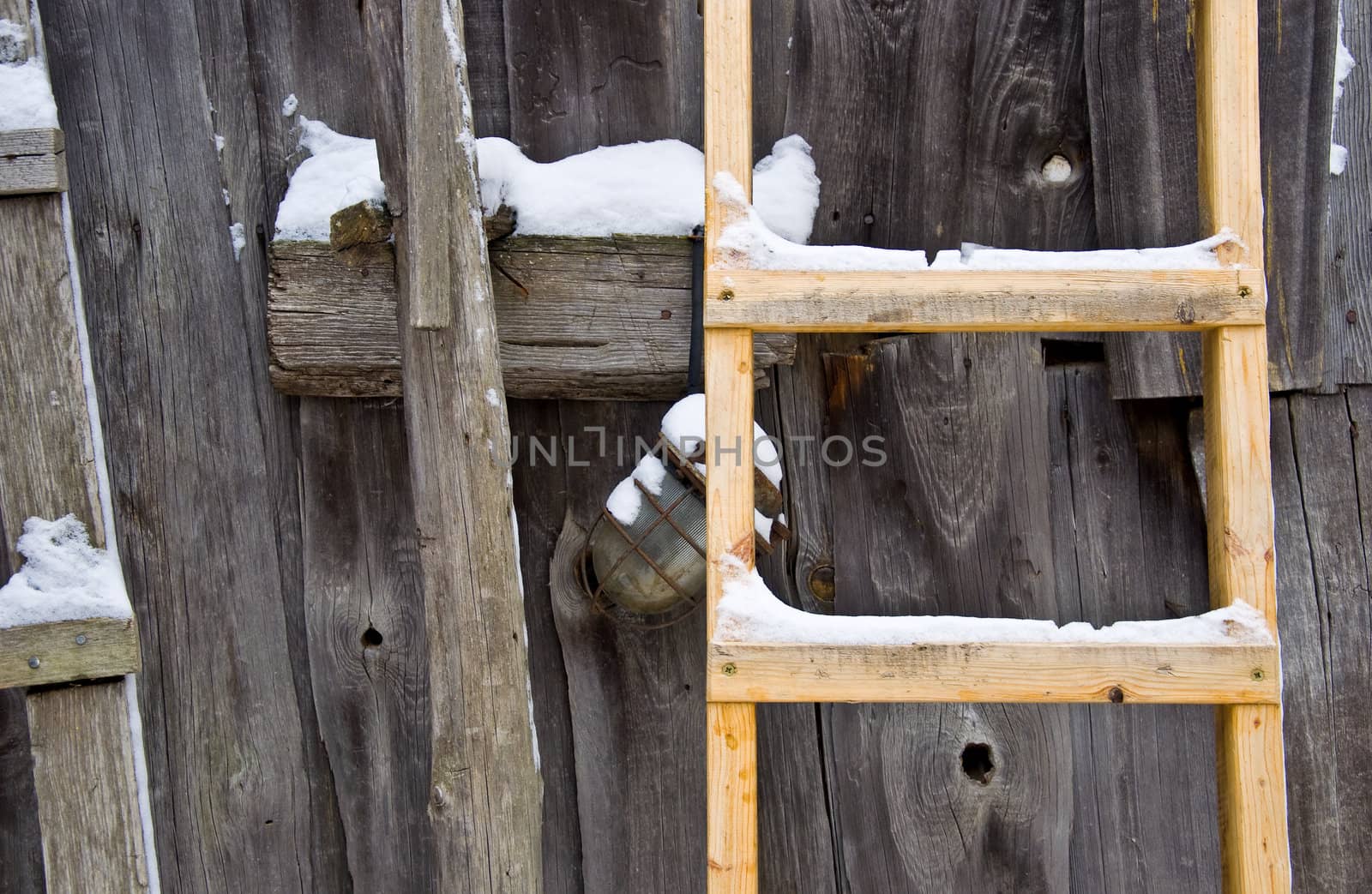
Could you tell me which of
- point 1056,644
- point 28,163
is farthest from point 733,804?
point 28,163

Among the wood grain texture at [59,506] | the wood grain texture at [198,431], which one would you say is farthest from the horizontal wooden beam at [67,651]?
the wood grain texture at [198,431]

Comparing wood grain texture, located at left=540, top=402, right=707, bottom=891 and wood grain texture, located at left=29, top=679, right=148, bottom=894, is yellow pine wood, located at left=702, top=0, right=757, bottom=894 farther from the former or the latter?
wood grain texture, located at left=29, top=679, right=148, bottom=894

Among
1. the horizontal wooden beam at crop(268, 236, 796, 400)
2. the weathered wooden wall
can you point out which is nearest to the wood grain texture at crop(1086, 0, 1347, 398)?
the weathered wooden wall

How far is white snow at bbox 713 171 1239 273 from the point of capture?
3.62 feet

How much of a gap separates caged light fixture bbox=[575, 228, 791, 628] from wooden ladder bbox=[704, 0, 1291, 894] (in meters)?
0.16

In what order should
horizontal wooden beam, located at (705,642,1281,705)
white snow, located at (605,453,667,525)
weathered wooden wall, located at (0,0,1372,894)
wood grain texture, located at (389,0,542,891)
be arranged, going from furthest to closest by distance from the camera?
weathered wooden wall, located at (0,0,1372,894) → white snow, located at (605,453,667,525) → wood grain texture, located at (389,0,542,891) → horizontal wooden beam, located at (705,642,1281,705)

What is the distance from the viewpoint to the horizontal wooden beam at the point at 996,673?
1.07 m

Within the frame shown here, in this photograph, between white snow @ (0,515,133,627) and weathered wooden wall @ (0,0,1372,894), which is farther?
weathered wooden wall @ (0,0,1372,894)

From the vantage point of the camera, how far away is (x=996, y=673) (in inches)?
42.7

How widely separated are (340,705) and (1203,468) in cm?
138

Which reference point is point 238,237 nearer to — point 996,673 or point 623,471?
point 623,471

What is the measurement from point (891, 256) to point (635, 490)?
48cm

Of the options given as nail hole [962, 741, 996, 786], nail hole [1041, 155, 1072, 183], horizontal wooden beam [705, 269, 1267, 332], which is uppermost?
nail hole [1041, 155, 1072, 183]

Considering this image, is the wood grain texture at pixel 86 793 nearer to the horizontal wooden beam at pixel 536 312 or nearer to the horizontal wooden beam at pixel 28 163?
the horizontal wooden beam at pixel 536 312
